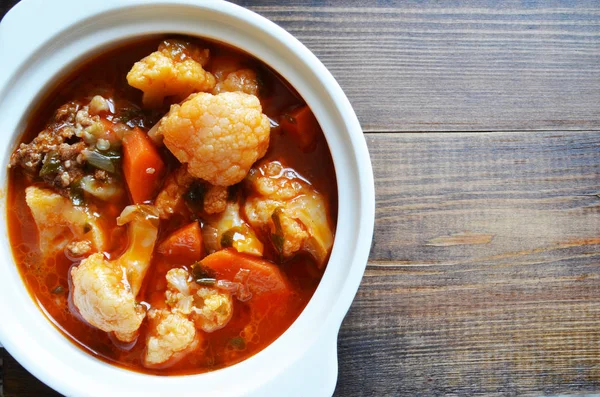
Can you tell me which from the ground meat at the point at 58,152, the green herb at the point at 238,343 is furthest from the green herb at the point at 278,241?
the ground meat at the point at 58,152

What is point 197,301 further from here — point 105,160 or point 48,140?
point 48,140

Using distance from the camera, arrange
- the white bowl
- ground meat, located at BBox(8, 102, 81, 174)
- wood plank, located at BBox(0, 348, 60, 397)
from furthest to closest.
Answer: wood plank, located at BBox(0, 348, 60, 397) → ground meat, located at BBox(8, 102, 81, 174) → the white bowl

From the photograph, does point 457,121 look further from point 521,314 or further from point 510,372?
point 510,372

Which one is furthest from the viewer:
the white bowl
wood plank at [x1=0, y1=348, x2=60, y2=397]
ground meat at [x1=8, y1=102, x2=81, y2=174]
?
wood plank at [x1=0, y1=348, x2=60, y2=397]

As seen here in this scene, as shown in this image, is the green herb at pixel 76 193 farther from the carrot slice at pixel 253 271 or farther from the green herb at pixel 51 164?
the carrot slice at pixel 253 271

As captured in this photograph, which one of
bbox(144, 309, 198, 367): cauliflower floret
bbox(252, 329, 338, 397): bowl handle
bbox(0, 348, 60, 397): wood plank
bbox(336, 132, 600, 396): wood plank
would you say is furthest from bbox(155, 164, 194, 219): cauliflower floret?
bbox(0, 348, 60, 397): wood plank

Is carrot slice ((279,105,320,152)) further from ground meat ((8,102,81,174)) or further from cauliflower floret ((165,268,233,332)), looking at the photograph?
ground meat ((8,102,81,174))

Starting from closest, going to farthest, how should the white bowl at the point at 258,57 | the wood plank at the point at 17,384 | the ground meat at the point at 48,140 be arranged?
the white bowl at the point at 258,57 < the ground meat at the point at 48,140 < the wood plank at the point at 17,384
